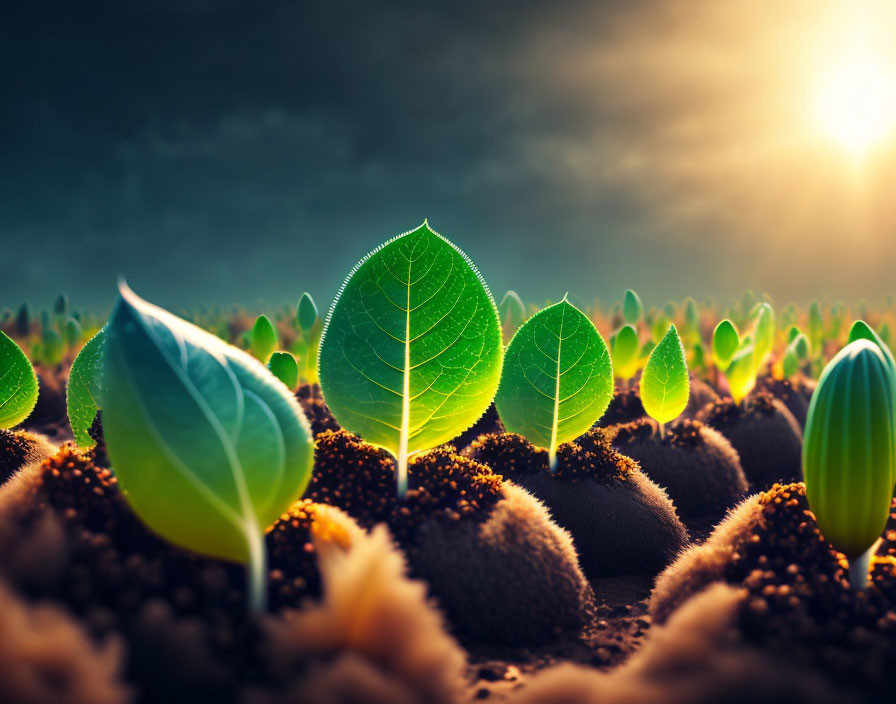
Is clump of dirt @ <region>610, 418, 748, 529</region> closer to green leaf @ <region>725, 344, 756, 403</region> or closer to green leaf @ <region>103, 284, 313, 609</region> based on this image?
green leaf @ <region>725, 344, 756, 403</region>

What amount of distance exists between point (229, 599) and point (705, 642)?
1548 millimetres

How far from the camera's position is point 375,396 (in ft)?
11.0

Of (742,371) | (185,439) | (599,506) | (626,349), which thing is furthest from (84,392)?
(742,371)

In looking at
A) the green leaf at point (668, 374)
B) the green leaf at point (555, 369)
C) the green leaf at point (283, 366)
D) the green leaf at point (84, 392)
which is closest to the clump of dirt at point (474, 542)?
the green leaf at point (555, 369)

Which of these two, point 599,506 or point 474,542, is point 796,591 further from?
point 599,506

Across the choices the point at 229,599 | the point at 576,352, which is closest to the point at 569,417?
the point at 576,352

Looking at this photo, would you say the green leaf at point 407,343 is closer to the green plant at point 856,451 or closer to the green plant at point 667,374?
the green plant at point 856,451

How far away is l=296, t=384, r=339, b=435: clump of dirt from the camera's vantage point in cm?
663

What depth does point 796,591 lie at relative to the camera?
273 centimetres

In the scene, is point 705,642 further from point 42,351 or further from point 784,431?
point 42,351

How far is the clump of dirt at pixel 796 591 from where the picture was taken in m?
2.40

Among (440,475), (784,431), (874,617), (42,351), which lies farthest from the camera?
(42,351)

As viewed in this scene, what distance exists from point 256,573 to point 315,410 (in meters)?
4.76

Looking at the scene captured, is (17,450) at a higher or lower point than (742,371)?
lower
